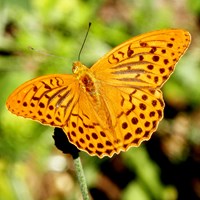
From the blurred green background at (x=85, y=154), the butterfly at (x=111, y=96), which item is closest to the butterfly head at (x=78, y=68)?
the butterfly at (x=111, y=96)

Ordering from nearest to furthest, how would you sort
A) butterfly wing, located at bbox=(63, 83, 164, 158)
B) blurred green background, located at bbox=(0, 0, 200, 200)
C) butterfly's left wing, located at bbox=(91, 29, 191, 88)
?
butterfly wing, located at bbox=(63, 83, 164, 158) → butterfly's left wing, located at bbox=(91, 29, 191, 88) → blurred green background, located at bbox=(0, 0, 200, 200)

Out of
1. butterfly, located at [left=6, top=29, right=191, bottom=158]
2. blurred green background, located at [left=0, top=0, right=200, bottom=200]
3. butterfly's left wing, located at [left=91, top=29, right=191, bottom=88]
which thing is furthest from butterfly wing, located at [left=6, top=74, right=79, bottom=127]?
blurred green background, located at [left=0, top=0, right=200, bottom=200]

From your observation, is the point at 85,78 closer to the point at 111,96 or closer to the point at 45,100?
the point at 111,96

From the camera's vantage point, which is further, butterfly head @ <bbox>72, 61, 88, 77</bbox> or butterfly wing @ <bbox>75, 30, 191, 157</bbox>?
butterfly head @ <bbox>72, 61, 88, 77</bbox>

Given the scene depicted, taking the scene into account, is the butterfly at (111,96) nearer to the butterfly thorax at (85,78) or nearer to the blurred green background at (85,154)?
the butterfly thorax at (85,78)

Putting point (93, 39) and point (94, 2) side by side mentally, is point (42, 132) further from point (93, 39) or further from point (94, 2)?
point (94, 2)

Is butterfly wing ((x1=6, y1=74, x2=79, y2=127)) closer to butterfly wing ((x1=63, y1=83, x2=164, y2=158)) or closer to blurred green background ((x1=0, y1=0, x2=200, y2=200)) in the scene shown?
butterfly wing ((x1=63, y1=83, x2=164, y2=158))

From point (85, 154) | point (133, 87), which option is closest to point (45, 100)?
point (133, 87)
